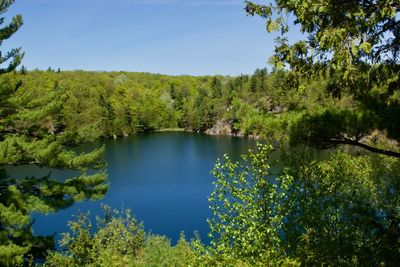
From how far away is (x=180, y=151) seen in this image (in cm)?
7131

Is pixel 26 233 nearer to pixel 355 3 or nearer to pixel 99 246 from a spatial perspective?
pixel 99 246

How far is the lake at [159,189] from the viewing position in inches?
1199

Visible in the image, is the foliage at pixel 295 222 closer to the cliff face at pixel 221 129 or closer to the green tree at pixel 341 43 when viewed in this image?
the green tree at pixel 341 43

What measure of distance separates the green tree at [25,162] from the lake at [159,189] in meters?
1.35

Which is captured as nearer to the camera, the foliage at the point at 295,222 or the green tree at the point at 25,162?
the foliage at the point at 295,222

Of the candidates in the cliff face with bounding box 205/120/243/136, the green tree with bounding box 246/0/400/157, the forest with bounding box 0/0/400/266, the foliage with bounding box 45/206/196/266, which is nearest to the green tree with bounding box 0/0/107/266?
the forest with bounding box 0/0/400/266

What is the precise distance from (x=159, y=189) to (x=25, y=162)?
91.0ft

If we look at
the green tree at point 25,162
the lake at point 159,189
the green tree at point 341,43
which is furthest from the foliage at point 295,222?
the lake at point 159,189

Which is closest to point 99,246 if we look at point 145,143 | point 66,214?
point 66,214

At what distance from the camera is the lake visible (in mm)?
30453

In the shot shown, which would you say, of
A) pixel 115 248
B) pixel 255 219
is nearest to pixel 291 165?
pixel 255 219

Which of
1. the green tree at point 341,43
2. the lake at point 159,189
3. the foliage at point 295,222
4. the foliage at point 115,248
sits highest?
the green tree at point 341,43

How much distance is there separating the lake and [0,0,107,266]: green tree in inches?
53.2

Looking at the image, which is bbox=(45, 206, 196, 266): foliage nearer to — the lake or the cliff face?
the lake
